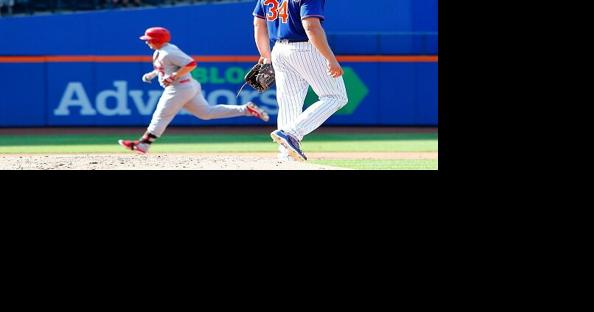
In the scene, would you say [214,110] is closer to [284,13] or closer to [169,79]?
[169,79]

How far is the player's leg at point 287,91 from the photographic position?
759 cm

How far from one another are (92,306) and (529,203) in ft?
4.23

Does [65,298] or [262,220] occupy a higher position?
[262,220]

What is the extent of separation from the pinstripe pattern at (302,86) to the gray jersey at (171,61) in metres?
1.61

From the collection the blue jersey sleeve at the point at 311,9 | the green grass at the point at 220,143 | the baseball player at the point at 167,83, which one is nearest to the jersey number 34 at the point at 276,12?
the blue jersey sleeve at the point at 311,9

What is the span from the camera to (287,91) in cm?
767

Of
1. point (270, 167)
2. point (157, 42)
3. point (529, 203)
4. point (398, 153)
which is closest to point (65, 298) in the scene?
point (529, 203)

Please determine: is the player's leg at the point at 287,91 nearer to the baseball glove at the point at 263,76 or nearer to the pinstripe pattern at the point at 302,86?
the pinstripe pattern at the point at 302,86

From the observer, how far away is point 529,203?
2762mm

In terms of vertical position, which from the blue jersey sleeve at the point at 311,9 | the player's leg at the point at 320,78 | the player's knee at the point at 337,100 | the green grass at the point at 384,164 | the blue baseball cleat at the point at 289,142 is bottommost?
the green grass at the point at 384,164

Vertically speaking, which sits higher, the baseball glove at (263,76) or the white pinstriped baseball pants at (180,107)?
the baseball glove at (263,76)

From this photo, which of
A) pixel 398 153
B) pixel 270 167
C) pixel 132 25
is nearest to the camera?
pixel 270 167

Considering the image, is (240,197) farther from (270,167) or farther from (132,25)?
(132,25)

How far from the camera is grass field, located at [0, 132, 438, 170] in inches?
364
